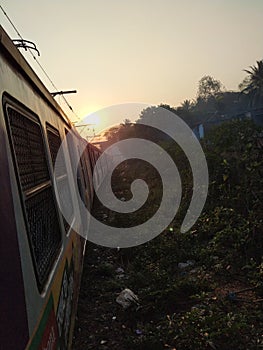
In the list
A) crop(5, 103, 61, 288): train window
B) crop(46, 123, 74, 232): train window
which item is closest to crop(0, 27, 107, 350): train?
crop(5, 103, 61, 288): train window

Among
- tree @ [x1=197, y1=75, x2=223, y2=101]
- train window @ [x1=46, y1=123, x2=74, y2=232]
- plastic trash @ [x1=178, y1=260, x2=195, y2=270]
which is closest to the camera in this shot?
train window @ [x1=46, y1=123, x2=74, y2=232]

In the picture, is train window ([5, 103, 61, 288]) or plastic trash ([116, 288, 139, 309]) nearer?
train window ([5, 103, 61, 288])

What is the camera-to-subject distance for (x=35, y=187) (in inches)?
87.5

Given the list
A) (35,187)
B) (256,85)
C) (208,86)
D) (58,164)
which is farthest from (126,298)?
(208,86)

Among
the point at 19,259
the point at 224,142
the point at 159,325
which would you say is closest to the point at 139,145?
the point at 224,142

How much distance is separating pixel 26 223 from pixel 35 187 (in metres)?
0.48

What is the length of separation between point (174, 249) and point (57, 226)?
3.79 metres

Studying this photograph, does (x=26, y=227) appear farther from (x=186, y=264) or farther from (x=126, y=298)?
(x=186, y=264)

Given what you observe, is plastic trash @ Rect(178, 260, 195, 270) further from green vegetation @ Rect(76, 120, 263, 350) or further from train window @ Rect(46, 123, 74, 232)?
train window @ Rect(46, 123, 74, 232)

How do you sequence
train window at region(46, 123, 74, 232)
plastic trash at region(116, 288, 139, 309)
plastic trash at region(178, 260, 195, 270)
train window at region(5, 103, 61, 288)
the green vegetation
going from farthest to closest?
1. plastic trash at region(178, 260, 195, 270)
2. plastic trash at region(116, 288, 139, 309)
3. the green vegetation
4. train window at region(46, 123, 74, 232)
5. train window at region(5, 103, 61, 288)

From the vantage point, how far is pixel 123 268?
619 centimetres

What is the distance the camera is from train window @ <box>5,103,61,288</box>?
187cm

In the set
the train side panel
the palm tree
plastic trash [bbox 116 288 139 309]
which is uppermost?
the palm tree

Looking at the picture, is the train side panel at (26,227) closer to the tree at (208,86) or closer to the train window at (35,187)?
the train window at (35,187)
